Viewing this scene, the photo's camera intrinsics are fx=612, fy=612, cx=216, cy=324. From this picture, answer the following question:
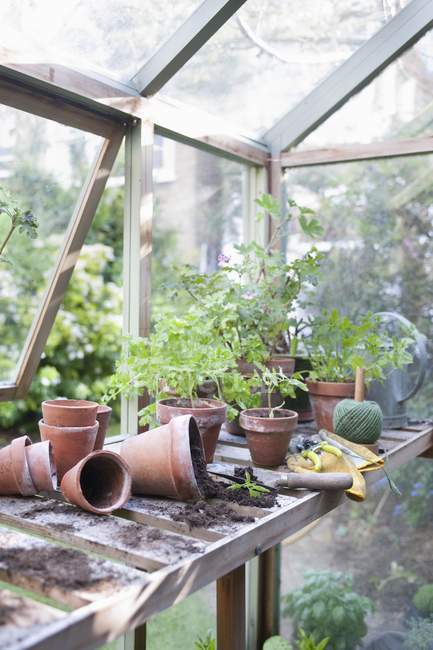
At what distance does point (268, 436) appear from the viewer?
1.84 m

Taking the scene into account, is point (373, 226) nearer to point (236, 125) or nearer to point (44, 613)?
point (236, 125)

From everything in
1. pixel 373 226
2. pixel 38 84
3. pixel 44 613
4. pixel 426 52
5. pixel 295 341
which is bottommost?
pixel 44 613

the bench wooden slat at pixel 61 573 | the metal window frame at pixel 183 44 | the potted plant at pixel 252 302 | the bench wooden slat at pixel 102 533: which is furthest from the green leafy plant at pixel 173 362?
the metal window frame at pixel 183 44

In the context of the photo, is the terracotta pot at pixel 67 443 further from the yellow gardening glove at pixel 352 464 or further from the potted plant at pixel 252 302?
the potted plant at pixel 252 302

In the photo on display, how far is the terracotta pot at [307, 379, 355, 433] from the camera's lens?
2.27 m

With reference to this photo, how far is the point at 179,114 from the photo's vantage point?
2441 mm

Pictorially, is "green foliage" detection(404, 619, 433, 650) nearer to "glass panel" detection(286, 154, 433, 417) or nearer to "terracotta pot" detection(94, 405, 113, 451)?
"glass panel" detection(286, 154, 433, 417)

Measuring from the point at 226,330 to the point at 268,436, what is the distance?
595 millimetres

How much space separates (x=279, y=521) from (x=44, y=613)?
660mm

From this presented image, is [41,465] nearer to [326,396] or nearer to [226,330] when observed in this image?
[226,330]

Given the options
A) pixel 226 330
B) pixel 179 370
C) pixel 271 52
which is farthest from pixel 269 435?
pixel 271 52

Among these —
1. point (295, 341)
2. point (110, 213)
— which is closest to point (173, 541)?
point (295, 341)

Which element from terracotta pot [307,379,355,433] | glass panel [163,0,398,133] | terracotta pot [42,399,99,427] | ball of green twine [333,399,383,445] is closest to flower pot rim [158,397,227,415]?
terracotta pot [42,399,99,427]

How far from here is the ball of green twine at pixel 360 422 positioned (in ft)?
6.51
